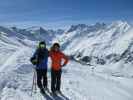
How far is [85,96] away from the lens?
48.5ft

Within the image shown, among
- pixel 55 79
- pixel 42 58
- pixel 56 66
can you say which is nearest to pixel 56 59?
pixel 56 66

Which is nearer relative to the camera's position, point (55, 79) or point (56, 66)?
point (56, 66)

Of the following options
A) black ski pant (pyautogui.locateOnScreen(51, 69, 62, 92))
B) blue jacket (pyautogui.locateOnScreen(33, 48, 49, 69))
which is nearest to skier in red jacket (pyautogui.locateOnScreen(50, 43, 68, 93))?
black ski pant (pyautogui.locateOnScreen(51, 69, 62, 92))

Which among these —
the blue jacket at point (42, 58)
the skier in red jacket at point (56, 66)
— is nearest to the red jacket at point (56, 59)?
the skier in red jacket at point (56, 66)

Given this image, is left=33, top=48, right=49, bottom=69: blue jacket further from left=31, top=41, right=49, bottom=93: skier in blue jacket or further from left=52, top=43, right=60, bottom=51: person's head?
left=52, top=43, right=60, bottom=51: person's head

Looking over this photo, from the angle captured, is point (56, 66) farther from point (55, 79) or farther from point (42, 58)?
point (42, 58)

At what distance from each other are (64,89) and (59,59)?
217cm

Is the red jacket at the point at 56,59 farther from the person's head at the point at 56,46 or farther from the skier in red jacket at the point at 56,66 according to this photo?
the person's head at the point at 56,46

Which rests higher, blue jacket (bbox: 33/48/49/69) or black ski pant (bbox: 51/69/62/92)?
blue jacket (bbox: 33/48/49/69)

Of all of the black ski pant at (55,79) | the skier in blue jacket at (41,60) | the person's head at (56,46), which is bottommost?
the black ski pant at (55,79)

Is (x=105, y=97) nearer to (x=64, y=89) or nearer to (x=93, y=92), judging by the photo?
(x=93, y=92)

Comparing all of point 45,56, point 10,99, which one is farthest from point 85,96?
point 10,99

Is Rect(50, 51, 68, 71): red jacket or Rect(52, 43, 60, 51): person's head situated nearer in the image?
Rect(52, 43, 60, 51): person's head

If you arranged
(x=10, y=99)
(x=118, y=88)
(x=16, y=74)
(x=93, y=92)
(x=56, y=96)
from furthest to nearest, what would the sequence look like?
(x=16, y=74), (x=118, y=88), (x=93, y=92), (x=56, y=96), (x=10, y=99)
